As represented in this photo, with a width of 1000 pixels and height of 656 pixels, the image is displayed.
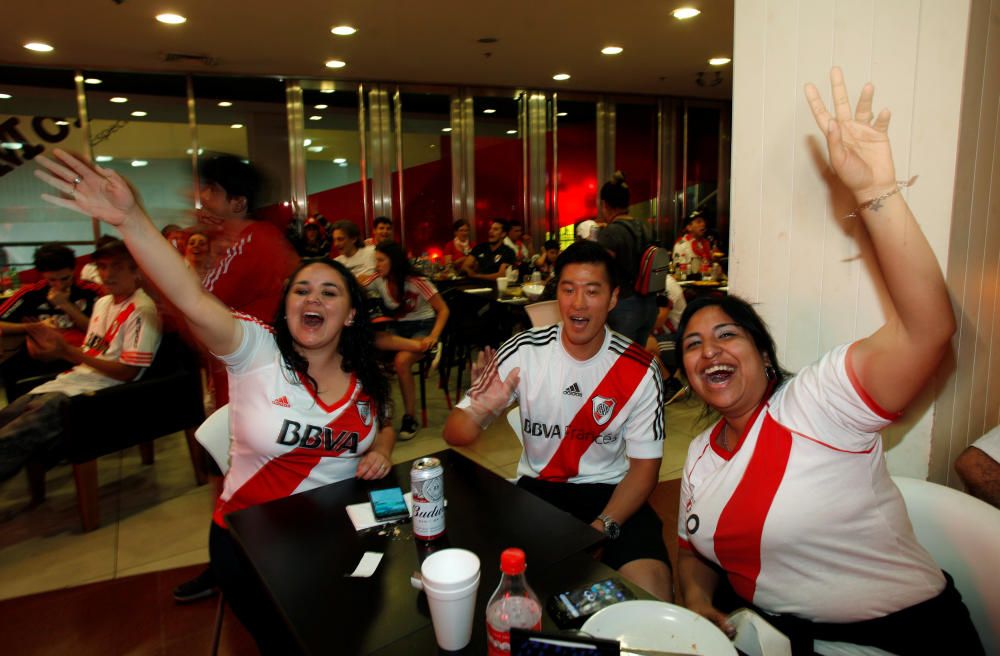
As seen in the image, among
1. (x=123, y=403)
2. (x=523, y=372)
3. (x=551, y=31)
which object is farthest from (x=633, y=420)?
(x=551, y=31)

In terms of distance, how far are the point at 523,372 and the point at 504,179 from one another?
24.8ft

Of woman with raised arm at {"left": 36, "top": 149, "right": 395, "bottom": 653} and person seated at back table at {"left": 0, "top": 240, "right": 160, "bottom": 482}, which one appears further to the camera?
person seated at back table at {"left": 0, "top": 240, "right": 160, "bottom": 482}

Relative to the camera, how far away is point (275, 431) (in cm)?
174

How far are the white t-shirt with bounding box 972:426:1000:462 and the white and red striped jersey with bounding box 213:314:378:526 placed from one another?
176cm

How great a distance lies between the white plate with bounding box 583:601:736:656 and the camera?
1.00 metres

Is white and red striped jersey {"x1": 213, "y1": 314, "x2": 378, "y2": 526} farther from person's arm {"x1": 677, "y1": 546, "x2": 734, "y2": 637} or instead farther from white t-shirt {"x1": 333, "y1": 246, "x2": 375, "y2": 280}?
white t-shirt {"x1": 333, "y1": 246, "x2": 375, "y2": 280}

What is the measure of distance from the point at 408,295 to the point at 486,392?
267 centimetres

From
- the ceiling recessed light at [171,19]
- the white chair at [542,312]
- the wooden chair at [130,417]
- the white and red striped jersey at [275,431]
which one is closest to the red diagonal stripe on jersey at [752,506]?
the white and red striped jersey at [275,431]

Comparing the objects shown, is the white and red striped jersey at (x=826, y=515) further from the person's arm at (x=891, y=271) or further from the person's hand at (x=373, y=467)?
the person's hand at (x=373, y=467)

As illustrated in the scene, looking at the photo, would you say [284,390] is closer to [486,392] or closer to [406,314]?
[486,392]

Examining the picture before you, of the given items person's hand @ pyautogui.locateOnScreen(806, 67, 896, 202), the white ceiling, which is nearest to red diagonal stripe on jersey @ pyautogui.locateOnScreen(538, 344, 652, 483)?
person's hand @ pyautogui.locateOnScreen(806, 67, 896, 202)

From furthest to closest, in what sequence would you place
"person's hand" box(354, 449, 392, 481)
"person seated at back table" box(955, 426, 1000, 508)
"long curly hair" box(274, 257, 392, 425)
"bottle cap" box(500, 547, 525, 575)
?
"long curly hair" box(274, 257, 392, 425)
"person's hand" box(354, 449, 392, 481)
"person seated at back table" box(955, 426, 1000, 508)
"bottle cap" box(500, 547, 525, 575)

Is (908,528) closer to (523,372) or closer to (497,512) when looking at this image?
(497,512)

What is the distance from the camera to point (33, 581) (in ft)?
8.63
